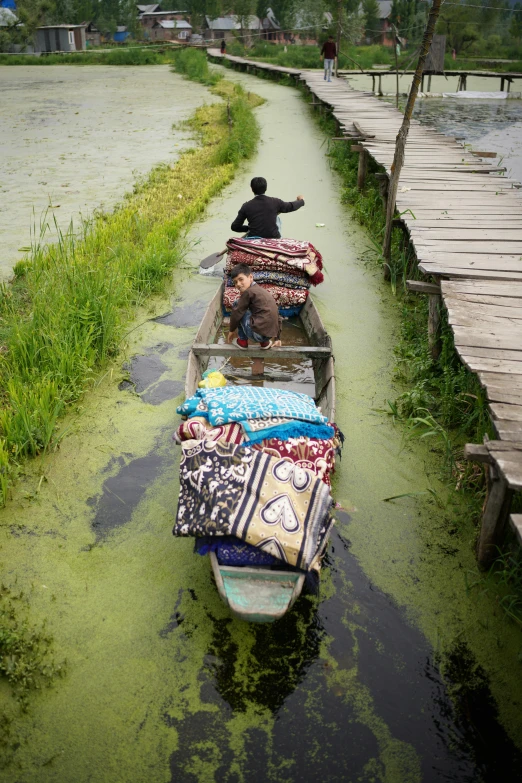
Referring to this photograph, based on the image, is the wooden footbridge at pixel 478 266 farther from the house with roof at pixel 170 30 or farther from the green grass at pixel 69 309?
the house with roof at pixel 170 30

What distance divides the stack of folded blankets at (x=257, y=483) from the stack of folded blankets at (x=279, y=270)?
246 centimetres

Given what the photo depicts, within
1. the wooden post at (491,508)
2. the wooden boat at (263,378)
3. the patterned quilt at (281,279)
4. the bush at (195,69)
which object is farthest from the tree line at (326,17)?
the wooden post at (491,508)

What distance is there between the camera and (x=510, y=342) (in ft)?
11.3

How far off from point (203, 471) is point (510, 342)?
1.82m

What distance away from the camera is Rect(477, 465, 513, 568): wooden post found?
2736 mm

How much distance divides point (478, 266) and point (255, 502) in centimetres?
279

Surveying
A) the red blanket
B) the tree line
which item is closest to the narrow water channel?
the red blanket

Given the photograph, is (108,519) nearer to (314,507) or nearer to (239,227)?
(314,507)

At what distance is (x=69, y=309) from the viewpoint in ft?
15.6

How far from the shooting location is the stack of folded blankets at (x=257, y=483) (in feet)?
8.41

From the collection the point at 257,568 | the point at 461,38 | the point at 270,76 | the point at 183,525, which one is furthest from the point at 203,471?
the point at 461,38

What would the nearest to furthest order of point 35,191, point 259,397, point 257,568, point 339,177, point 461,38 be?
point 257,568
point 259,397
point 35,191
point 339,177
point 461,38

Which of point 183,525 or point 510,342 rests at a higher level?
point 510,342

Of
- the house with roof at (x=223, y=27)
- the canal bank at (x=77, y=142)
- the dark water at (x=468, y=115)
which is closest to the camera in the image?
the canal bank at (x=77, y=142)
